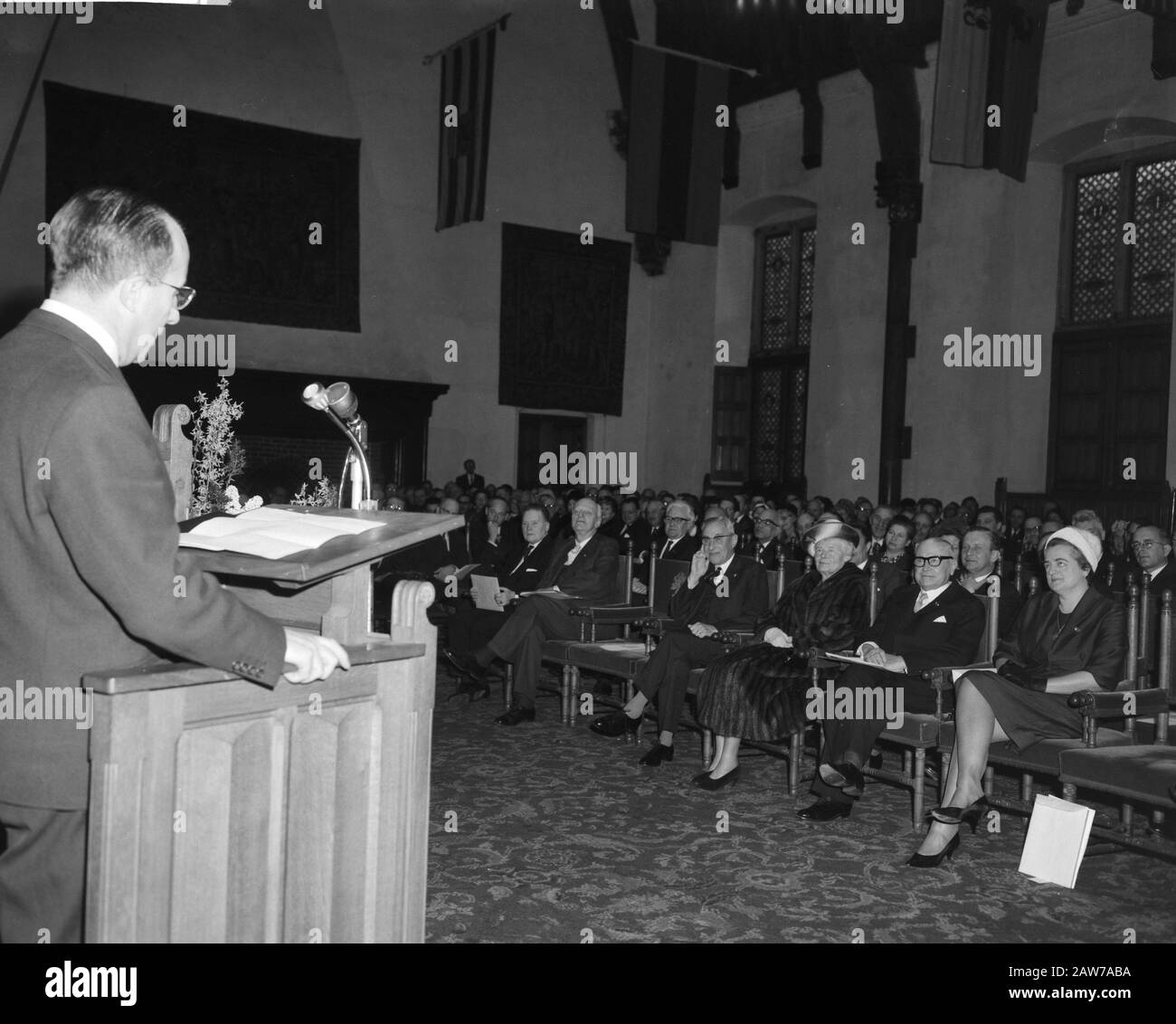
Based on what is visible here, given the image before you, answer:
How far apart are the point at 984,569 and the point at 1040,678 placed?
128 centimetres

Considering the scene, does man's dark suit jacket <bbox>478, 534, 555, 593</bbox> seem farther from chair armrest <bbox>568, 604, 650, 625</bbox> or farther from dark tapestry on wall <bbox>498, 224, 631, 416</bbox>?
dark tapestry on wall <bbox>498, 224, 631, 416</bbox>

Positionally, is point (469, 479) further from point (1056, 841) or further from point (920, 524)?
point (1056, 841)

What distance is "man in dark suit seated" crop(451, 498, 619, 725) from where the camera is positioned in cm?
656

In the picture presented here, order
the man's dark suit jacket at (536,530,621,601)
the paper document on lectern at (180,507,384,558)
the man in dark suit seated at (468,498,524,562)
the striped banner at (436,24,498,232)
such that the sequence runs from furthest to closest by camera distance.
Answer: the striped banner at (436,24,498,232) → the man in dark suit seated at (468,498,524,562) → the man's dark suit jacket at (536,530,621,601) → the paper document on lectern at (180,507,384,558)

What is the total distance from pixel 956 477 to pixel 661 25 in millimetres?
7101

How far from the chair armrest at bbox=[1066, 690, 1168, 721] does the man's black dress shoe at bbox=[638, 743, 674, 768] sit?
2036 millimetres

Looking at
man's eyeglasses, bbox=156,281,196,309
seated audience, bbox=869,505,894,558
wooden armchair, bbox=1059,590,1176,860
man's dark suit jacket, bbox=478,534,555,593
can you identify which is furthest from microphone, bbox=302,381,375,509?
seated audience, bbox=869,505,894,558

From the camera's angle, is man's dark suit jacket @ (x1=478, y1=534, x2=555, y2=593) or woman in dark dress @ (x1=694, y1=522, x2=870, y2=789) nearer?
woman in dark dress @ (x1=694, y1=522, x2=870, y2=789)

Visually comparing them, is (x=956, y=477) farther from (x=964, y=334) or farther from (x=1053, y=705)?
(x=1053, y=705)

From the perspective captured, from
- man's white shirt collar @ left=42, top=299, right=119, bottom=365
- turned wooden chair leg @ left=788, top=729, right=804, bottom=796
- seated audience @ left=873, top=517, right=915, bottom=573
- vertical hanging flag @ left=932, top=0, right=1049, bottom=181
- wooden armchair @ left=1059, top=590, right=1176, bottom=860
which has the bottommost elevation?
turned wooden chair leg @ left=788, top=729, right=804, bottom=796

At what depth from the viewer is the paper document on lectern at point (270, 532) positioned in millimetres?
1996

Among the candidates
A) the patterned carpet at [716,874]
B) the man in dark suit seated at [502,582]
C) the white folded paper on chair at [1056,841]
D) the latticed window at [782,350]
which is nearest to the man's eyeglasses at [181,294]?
the patterned carpet at [716,874]

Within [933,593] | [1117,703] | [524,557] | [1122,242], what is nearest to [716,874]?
[1117,703]
